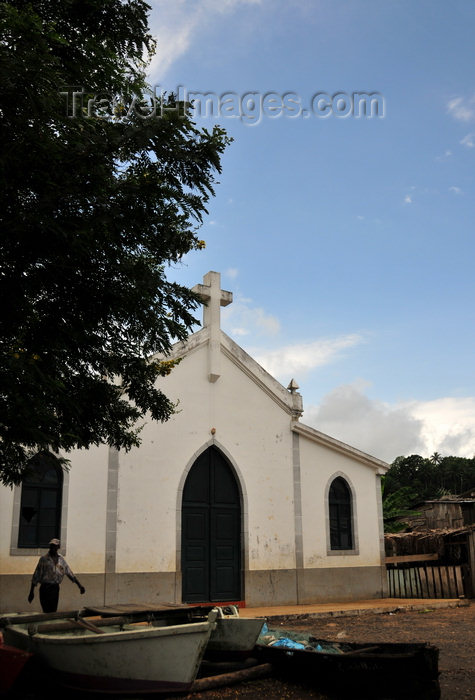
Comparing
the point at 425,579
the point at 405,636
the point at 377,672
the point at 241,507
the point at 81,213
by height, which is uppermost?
the point at 81,213

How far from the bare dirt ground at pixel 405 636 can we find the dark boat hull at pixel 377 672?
0.26 m

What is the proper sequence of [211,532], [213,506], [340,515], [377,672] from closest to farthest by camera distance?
[377,672], [211,532], [213,506], [340,515]

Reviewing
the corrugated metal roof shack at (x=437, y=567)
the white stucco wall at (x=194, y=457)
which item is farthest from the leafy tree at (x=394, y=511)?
the white stucco wall at (x=194, y=457)

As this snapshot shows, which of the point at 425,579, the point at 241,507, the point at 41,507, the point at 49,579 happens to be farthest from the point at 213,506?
the point at 425,579

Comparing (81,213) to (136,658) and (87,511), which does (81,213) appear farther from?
(87,511)

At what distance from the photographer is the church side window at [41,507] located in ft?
45.9

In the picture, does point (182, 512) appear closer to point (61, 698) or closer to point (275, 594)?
point (275, 594)

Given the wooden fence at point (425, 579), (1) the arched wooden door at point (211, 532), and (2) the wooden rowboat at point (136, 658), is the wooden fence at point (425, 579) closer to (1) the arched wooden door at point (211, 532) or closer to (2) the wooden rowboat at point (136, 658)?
(1) the arched wooden door at point (211, 532)

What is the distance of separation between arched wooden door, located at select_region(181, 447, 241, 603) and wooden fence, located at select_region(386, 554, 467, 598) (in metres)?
5.54

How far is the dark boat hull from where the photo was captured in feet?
23.6

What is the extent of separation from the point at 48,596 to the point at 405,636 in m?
6.37

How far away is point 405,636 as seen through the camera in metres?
12.0

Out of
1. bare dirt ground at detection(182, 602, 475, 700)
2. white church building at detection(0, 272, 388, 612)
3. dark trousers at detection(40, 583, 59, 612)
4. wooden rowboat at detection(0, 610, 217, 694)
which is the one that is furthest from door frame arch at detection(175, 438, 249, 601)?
wooden rowboat at detection(0, 610, 217, 694)

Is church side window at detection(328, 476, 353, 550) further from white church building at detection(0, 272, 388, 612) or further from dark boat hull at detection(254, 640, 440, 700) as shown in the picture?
dark boat hull at detection(254, 640, 440, 700)
